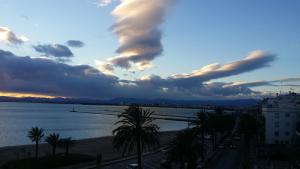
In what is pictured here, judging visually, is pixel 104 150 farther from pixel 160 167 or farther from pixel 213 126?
pixel 160 167

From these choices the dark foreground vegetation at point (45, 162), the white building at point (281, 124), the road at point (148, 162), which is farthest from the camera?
the white building at point (281, 124)

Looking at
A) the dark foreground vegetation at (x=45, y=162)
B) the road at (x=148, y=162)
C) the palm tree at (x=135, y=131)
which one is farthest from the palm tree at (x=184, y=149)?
the dark foreground vegetation at (x=45, y=162)

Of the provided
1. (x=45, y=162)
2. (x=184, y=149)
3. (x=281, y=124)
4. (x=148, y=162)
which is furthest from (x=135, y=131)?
(x=281, y=124)

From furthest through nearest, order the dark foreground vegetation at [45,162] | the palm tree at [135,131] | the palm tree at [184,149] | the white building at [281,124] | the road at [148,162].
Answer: the white building at [281,124] < the road at [148,162] < the dark foreground vegetation at [45,162] < the palm tree at [184,149] < the palm tree at [135,131]

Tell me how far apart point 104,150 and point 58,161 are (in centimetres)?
2738

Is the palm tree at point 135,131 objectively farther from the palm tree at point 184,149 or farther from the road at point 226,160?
the road at point 226,160

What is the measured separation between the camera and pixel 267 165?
5303cm

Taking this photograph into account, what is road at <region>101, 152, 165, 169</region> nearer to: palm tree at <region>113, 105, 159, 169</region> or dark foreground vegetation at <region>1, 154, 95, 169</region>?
dark foreground vegetation at <region>1, 154, 95, 169</region>

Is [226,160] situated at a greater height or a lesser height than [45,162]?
lesser

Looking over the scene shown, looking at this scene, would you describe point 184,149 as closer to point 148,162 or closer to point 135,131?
point 135,131

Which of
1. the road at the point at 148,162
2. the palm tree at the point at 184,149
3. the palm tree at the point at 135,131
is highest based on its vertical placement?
the palm tree at the point at 135,131

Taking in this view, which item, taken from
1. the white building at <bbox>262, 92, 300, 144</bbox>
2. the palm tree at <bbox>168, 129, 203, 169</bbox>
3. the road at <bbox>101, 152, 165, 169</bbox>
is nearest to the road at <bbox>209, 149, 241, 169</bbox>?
the road at <bbox>101, 152, 165, 169</bbox>

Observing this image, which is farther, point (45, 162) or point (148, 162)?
point (148, 162)

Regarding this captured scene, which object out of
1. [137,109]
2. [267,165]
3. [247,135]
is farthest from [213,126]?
[137,109]
